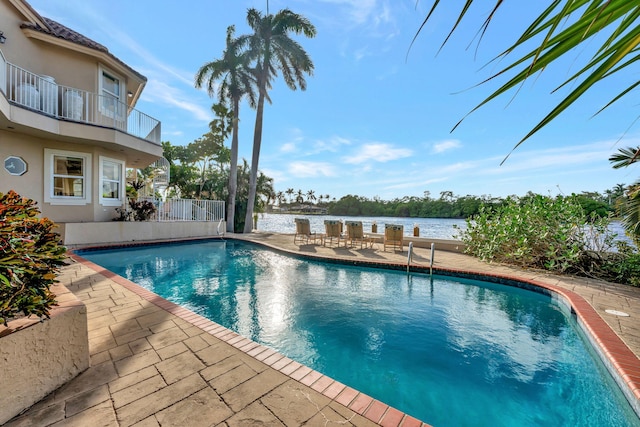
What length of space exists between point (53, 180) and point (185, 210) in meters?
4.90

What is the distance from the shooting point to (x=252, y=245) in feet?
41.0

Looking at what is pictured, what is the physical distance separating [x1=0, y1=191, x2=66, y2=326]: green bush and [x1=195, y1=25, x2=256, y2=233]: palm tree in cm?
1393

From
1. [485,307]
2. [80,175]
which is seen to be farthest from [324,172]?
[485,307]

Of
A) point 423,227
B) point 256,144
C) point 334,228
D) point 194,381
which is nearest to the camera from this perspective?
point 194,381

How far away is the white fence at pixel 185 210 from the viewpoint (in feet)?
41.9

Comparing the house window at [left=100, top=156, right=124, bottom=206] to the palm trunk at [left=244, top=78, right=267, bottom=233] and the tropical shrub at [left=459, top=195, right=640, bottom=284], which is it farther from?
the tropical shrub at [left=459, top=195, right=640, bottom=284]

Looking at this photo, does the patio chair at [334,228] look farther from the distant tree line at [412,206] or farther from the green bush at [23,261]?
the distant tree line at [412,206]

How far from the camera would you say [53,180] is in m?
9.54

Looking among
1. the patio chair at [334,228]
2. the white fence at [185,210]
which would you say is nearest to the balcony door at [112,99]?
the white fence at [185,210]

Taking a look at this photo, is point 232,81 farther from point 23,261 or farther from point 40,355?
point 40,355

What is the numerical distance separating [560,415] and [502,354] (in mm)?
1054

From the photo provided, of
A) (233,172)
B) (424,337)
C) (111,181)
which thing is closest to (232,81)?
(233,172)

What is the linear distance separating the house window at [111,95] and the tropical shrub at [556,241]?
14529mm

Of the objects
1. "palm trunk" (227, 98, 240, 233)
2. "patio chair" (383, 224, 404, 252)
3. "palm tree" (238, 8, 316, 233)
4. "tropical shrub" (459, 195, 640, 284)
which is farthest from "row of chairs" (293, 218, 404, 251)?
"palm tree" (238, 8, 316, 233)
